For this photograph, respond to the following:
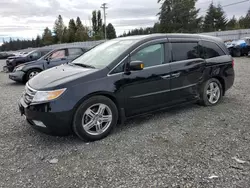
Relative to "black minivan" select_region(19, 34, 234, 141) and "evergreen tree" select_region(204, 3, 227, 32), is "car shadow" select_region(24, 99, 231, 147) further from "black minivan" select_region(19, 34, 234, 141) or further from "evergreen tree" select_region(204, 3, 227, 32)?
"evergreen tree" select_region(204, 3, 227, 32)

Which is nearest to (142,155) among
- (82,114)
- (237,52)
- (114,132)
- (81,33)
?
(114,132)

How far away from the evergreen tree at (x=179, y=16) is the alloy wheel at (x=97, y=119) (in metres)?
50.8

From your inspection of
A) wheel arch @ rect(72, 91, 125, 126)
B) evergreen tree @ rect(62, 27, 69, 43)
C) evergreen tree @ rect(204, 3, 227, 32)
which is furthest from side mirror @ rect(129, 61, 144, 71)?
evergreen tree @ rect(204, 3, 227, 32)

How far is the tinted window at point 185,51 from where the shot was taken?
14.2 feet

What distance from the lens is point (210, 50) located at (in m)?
4.87

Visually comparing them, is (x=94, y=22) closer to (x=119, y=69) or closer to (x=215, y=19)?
(x=215, y=19)

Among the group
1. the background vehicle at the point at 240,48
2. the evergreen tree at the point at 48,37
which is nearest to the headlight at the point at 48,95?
the background vehicle at the point at 240,48

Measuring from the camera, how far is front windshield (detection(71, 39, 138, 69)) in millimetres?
3779

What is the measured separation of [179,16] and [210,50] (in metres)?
50.7

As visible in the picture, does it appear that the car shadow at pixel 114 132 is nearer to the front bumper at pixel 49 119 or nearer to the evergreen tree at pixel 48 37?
the front bumper at pixel 49 119

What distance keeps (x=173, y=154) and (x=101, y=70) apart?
65.9 inches

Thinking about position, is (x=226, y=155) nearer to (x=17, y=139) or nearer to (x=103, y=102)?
(x=103, y=102)

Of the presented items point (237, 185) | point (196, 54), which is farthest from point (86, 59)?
point (237, 185)

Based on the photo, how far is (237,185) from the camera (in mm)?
2363
